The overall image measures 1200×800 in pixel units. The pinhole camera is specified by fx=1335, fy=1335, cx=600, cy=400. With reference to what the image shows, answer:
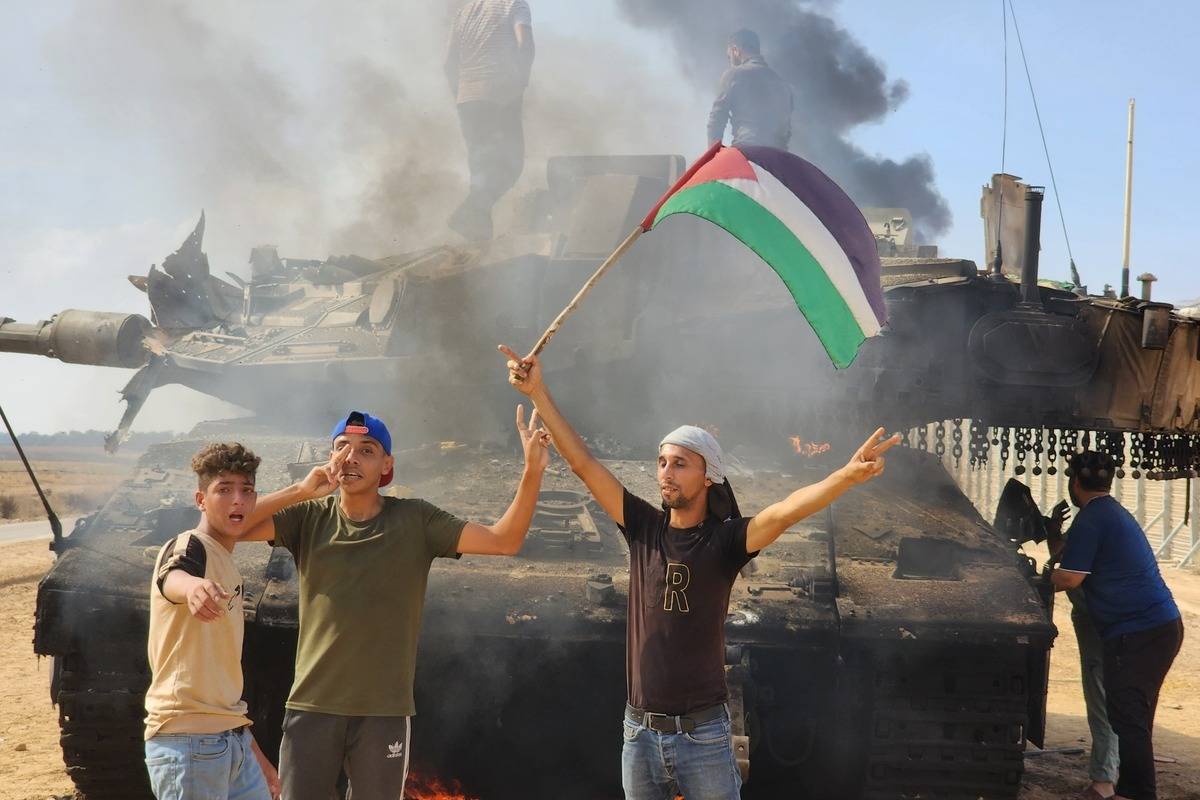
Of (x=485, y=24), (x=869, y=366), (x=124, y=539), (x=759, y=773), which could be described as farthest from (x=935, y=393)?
(x=485, y=24)

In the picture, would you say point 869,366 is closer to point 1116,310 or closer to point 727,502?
point 1116,310

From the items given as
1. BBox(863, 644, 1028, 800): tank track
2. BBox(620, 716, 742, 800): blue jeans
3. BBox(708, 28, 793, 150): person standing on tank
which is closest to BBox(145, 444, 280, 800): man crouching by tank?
BBox(620, 716, 742, 800): blue jeans

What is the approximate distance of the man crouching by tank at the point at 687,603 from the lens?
3693mm

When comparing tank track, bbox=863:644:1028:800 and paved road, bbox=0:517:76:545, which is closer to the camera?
tank track, bbox=863:644:1028:800

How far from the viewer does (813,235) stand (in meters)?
4.63

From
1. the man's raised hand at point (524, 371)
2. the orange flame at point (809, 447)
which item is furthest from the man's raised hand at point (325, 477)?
the orange flame at point (809, 447)

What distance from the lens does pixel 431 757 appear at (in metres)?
6.20

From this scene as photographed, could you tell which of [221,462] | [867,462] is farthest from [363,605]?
[867,462]

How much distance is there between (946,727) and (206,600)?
338cm

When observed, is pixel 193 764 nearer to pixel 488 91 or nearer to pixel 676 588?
pixel 676 588

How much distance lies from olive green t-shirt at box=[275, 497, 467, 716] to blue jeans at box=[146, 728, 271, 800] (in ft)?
0.80

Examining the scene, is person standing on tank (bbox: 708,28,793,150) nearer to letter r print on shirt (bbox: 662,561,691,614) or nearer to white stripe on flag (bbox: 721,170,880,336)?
white stripe on flag (bbox: 721,170,880,336)

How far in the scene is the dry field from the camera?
84.6 ft

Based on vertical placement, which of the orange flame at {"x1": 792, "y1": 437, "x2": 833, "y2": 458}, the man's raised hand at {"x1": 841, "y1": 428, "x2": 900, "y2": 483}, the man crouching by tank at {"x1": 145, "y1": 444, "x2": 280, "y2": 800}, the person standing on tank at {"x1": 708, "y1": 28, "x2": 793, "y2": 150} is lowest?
the man crouching by tank at {"x1": 145, "y1": 444, "x2": 280, "y2": 800}
